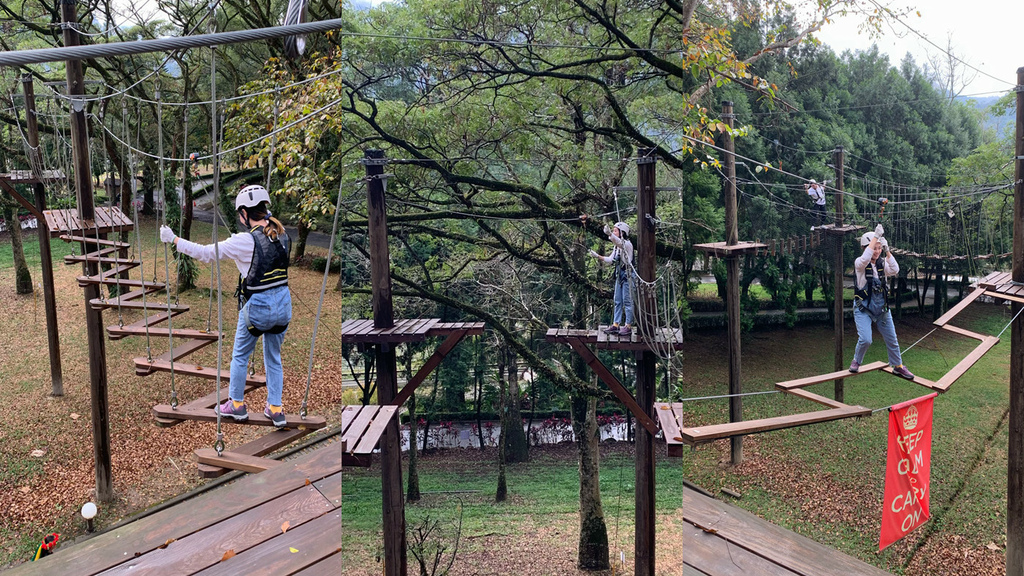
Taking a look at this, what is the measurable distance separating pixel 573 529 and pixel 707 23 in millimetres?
3092

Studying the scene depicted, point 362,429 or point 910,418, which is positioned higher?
point 362,429

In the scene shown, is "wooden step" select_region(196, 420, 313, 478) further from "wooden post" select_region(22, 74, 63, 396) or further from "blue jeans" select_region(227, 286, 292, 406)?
"wooden post" select_region(22, 74, 63, 396)

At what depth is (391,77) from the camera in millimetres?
4172

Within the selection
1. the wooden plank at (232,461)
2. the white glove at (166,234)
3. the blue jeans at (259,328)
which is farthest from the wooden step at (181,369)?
the white glove at (166,234)

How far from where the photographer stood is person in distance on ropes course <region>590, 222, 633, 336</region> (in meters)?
4.19

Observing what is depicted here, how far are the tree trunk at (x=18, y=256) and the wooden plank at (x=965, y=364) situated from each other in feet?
30.2

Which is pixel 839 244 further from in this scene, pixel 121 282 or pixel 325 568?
pixel 121 282

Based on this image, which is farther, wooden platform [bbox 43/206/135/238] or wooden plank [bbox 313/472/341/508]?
wooden platform [bbox 43/206/135/238]

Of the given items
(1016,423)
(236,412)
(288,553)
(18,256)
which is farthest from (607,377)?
(18,256)

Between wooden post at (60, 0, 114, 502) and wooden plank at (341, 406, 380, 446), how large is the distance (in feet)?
7.95

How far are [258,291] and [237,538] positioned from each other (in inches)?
76.3

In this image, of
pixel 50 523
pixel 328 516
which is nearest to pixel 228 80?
pixel 50 523

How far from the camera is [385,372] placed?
4.29 metres

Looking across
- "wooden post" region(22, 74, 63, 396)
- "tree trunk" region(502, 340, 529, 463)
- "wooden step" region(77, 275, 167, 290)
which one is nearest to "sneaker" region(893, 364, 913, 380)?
"tree trunk" region(502, 340, 529, 463)
